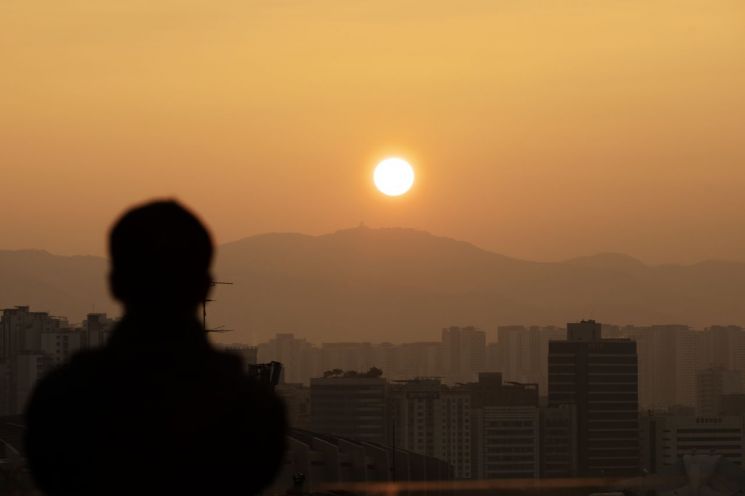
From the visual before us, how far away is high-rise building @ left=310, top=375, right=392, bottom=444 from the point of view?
124 meters

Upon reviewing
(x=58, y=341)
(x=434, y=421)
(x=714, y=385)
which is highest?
(x=714, y=385)

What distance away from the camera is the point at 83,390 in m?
2.53

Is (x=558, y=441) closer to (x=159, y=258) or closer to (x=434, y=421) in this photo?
(x=434, y=421)

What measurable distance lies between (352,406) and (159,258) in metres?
125

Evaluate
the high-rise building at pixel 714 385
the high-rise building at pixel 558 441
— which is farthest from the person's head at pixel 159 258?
the high-rise building at pixel 714 385

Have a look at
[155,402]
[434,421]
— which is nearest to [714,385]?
[434,421]

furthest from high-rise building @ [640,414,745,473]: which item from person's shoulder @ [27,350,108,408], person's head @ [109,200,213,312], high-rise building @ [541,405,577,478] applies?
person's shoulder @ [27,350,108,408]

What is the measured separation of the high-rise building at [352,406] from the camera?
124 metres

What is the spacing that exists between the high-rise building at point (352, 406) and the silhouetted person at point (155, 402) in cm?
12080

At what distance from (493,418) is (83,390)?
136387 mm

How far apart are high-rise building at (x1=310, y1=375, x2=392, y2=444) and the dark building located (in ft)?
53.4

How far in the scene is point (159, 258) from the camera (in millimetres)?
2646

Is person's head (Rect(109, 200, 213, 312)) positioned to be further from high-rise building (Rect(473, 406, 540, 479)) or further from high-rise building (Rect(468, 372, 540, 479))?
high-rise building (Rect(473, 406, 540, 479))

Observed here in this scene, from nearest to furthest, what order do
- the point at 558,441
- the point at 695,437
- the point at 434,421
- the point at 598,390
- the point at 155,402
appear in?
the point at 155,402
the point at 695,437
the point at 434,421
the point at 558,441
the point at 598,390
